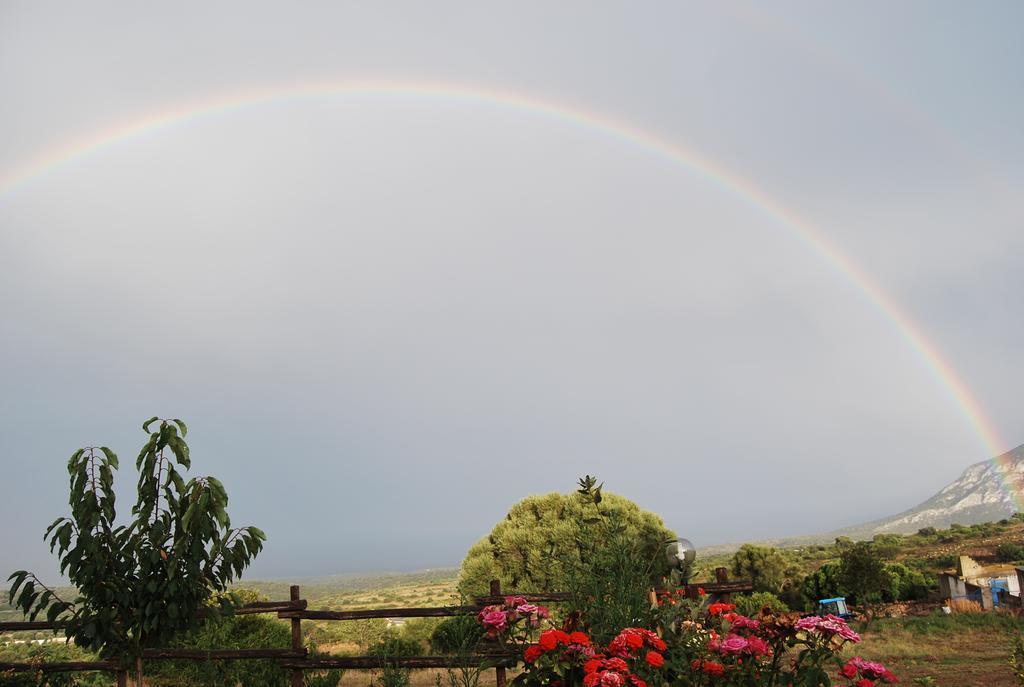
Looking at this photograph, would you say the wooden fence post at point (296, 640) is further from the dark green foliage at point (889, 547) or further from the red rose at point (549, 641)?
the dark green foliage at point (889, 547)

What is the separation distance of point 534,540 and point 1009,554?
92.9 ft

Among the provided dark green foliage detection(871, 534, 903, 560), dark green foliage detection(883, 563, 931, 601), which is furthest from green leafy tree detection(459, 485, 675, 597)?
dark green foliage detection(871, 534, 903, 560)

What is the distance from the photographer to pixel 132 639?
249 inches

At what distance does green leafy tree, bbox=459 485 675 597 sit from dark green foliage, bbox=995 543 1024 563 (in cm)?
2379

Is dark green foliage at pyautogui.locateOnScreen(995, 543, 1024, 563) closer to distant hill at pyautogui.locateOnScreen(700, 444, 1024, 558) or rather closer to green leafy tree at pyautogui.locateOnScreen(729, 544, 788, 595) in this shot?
green leafy tree at pyautogui.locateOnScreen(729, 544, 788, 595)

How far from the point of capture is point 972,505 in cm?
18162

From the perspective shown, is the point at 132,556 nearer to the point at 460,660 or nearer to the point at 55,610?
the point at 55,610

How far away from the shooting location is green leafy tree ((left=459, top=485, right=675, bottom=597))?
1792 cm

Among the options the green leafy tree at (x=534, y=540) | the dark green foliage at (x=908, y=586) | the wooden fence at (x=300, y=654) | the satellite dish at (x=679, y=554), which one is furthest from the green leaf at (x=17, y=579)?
the dark green foliage at (x=908, y=586)

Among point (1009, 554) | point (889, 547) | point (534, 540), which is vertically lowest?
point (889, 547)

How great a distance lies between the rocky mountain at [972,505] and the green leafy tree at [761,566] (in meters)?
154

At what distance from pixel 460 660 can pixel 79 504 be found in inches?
146

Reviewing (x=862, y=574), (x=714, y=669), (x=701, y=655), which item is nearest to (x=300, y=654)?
(x=701, y=655)

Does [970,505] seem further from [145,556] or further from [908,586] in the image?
[145,556]
